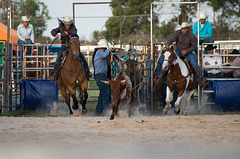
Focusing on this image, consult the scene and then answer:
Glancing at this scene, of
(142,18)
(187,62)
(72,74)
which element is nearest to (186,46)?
(187,62)

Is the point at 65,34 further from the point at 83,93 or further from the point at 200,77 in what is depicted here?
the point at 200,77

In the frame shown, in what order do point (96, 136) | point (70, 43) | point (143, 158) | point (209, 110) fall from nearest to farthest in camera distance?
point (143, 158), point (96, 136), point (70, 43), point (209, 110)

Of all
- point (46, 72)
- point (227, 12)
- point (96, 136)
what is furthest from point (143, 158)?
point (227, 12)

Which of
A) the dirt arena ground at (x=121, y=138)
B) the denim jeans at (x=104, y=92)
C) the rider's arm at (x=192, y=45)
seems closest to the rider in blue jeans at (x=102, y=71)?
the denim jeans at (x=104, y=92)

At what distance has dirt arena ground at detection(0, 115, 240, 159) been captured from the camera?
6.47 m

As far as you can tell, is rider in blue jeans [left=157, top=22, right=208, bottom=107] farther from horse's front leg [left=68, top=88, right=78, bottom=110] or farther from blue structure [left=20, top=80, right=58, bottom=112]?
blue structure [left=20, top=80, right=58, bottom=112]

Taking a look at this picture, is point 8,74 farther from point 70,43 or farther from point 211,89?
point 211,89

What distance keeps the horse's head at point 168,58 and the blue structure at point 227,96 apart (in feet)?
7.39

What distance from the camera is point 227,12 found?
44719mm

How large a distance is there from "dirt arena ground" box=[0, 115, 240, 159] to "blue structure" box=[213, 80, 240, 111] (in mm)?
2229

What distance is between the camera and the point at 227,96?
13055mm

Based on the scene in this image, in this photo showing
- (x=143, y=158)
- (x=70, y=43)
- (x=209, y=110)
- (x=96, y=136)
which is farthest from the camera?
(x=209, y=110)

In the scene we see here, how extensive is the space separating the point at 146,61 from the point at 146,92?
3.06 feet

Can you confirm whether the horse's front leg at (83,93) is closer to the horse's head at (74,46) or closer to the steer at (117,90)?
the horse's head at (74,46)
